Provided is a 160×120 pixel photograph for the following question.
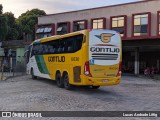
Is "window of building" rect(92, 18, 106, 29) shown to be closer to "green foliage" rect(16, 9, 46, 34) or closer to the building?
the building

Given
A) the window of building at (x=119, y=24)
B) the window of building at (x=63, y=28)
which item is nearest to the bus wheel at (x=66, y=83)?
the window of building at (x=119, y=24)

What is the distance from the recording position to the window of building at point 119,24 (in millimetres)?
43906

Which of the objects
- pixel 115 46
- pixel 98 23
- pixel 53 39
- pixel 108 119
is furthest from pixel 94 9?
pixel 108 119

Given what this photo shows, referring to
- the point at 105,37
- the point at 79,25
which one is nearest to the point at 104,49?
the point at 105,37

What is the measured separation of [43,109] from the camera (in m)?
12.9

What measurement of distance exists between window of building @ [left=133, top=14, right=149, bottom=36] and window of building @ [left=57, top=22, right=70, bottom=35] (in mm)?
11800

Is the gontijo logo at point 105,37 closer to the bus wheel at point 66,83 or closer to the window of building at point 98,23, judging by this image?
the bus wheel at point 66,83

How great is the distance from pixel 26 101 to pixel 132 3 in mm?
31046

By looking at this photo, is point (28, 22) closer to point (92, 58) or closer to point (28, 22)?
point (28, 22)

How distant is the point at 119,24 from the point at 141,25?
351 centimetres

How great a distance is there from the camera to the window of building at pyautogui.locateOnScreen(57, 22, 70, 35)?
50.9 metres

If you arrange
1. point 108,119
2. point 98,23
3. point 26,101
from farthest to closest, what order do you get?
point 98,23, point 26,101, point 108,119

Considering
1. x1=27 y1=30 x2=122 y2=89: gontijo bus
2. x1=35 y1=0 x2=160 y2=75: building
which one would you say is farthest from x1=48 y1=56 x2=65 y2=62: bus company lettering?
x1=35 y1=0 x2=160 y2=75: building

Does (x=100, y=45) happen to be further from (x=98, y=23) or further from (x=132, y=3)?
(x=98, y=23)
